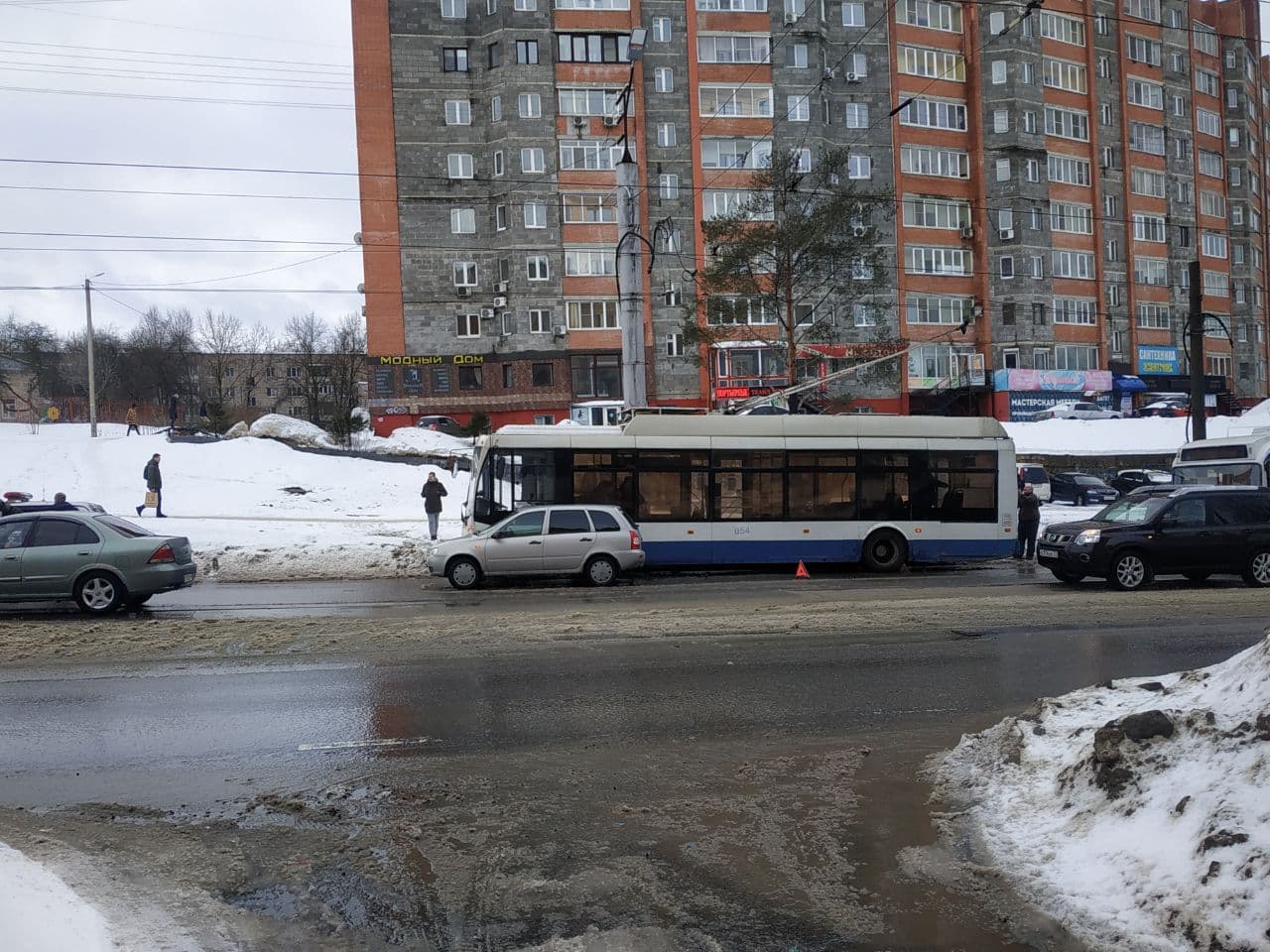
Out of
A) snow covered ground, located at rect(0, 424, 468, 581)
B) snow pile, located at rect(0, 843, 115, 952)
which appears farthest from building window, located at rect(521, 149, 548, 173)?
snow pile, located at rect(0, 843, 115, 952)

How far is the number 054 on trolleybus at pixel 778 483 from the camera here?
1953 cm

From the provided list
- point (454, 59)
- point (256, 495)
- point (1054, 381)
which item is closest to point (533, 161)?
point (454, 59)

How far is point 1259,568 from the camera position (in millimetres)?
16734

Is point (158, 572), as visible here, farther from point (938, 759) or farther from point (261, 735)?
point (938, 759)

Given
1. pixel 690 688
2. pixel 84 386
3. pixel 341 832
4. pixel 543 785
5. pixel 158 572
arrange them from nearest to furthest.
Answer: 1. pixel 341 832
2. pixel 543 785
3. pixel 690 688
4. pixel 158 572
5. pixel 84 386

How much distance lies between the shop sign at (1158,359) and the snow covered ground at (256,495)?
46551 millimetres

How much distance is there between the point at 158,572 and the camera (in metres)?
14.7

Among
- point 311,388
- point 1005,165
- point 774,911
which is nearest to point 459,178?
point 311,388

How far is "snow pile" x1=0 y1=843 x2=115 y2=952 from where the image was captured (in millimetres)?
4145

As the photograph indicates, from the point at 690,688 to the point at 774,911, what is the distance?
14.6ft

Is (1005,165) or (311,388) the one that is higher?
(1005,165)

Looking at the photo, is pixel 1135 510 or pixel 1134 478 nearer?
pixel 1135 510

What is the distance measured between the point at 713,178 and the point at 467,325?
15.8m

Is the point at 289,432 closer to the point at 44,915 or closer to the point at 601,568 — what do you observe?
the point at 601,568
